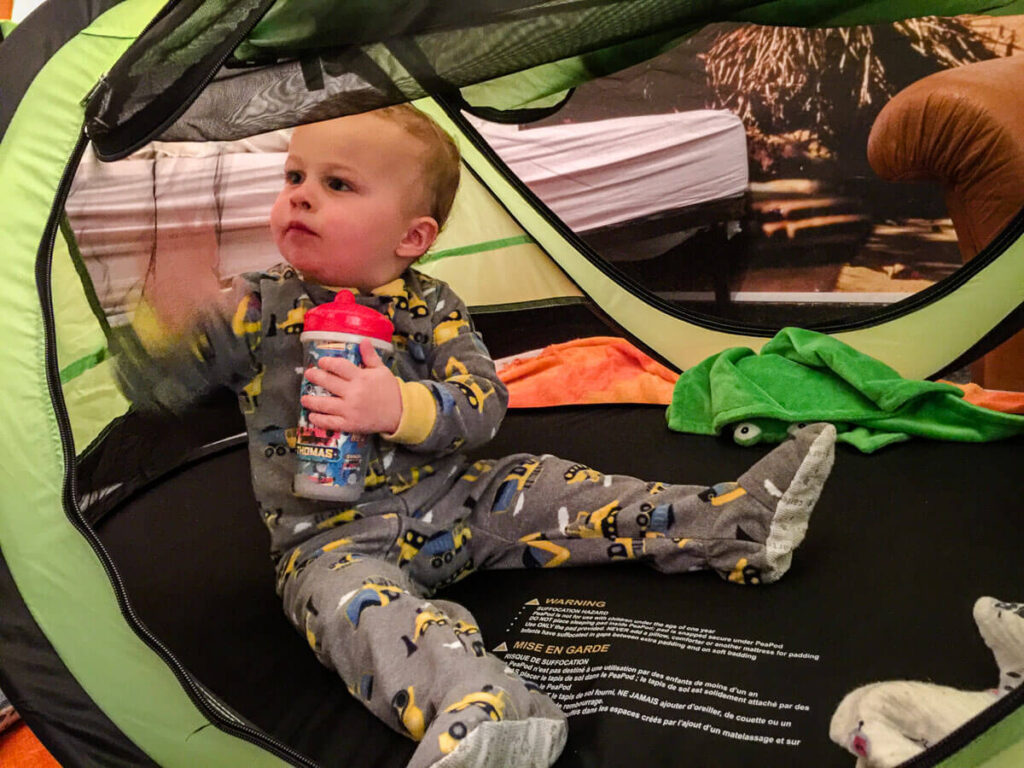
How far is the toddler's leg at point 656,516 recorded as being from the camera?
90cm

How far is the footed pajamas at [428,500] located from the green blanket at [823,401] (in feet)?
1.12

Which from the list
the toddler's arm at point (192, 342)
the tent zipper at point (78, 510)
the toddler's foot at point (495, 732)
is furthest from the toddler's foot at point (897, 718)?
the toddler's arm at point (192, 342)

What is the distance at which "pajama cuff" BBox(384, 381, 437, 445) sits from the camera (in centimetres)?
87

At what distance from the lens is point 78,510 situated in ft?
2.38

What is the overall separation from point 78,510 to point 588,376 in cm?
104

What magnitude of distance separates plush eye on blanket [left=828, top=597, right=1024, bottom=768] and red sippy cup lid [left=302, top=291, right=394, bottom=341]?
19.8 inches

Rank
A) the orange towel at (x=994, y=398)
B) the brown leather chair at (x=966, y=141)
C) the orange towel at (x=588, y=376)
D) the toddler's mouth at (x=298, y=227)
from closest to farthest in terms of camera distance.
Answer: the toddler's mouth at (x=298, y=227) → the brown leather chair at (x=966, y=141) → the orange towel at (x=994, y=398) → the orange towel at (x=588, y=376)

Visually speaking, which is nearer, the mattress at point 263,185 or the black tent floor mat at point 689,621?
the black tent floor mat at point 689,621

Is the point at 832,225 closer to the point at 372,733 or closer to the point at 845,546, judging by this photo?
the point at 845,546

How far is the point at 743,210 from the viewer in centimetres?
131

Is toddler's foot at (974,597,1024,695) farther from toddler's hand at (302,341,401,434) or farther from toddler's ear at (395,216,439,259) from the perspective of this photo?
toddler's ear at (395,216,439,259)

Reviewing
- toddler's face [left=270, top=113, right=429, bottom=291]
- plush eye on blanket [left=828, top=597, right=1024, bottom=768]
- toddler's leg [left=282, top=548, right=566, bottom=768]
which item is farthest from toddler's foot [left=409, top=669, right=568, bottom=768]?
toddler's face [left=270, top=113, right=429, bottom=291]

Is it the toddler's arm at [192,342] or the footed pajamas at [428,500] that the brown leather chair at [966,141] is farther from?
the toddler's arm at [192,342]

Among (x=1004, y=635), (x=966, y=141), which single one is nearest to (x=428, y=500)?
(x=1004, y=635)
